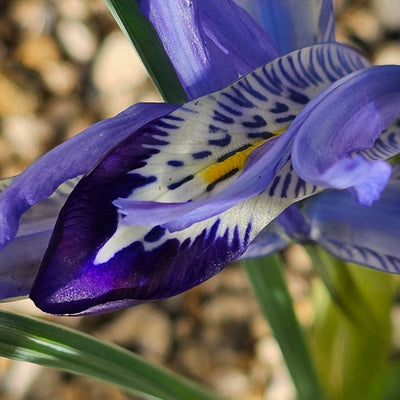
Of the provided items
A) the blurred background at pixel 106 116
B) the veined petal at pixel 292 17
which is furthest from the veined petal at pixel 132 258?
the blurred background at pixel 106 116

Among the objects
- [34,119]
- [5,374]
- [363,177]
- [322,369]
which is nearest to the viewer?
[363,177]

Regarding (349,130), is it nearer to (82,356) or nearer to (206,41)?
(206,41)

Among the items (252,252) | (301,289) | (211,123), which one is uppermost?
(211,123)

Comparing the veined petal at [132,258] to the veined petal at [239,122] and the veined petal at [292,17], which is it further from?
the veined petal at [292,17]

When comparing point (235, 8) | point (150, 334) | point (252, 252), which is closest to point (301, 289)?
point (150, 334)

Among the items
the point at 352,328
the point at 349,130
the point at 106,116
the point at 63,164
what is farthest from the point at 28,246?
the point at 106,116

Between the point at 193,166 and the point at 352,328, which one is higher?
the point at 193,166

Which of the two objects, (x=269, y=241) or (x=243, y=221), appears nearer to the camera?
(x=243, y=221)

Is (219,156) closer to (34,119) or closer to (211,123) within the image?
(211,123)
